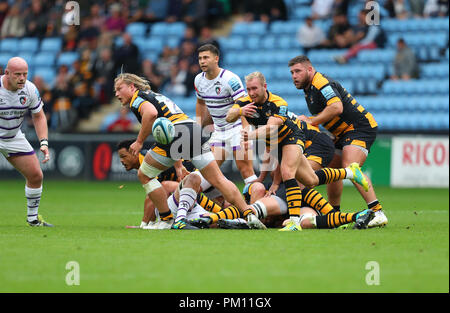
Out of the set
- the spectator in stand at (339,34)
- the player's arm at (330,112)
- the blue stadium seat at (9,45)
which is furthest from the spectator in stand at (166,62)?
the player's arm at (330,112)

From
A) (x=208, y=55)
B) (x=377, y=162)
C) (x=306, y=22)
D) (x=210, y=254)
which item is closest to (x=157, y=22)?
(x=306, y=22)

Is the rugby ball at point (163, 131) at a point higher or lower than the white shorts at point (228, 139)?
lower

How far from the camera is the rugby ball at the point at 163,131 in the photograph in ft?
29.0

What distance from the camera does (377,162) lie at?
1847 cm

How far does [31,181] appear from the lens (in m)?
9.98

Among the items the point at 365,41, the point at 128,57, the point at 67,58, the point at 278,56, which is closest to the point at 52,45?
the point at 67,58

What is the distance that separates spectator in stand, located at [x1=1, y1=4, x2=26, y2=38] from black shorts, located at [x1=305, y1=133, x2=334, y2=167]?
18.6 m

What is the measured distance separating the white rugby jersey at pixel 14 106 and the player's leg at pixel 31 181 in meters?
0.30

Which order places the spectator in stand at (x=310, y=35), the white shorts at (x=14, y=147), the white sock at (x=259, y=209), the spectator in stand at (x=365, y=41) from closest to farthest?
the white sock at (x=259, y=209) → the white shorts at (x=14, y=147) → the spectator in stand at (x=365, y=41) → the spectator in stand at (x=310, y=35)

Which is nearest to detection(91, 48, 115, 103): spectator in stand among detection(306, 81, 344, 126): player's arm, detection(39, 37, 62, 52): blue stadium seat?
detection(39, 37, 62, 52): blue stadium seat

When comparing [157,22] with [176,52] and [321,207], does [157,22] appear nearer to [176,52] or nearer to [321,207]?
[176,52]

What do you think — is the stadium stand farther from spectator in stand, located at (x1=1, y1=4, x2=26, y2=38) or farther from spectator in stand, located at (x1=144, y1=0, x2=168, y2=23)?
spectator in stand, located at (x1=1, y1=4, x2=26, y2=38)

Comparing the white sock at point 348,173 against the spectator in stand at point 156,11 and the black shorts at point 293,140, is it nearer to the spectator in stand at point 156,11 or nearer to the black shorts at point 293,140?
the black shorts at point 293,140

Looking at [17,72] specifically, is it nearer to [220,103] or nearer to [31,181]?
[31,181]
